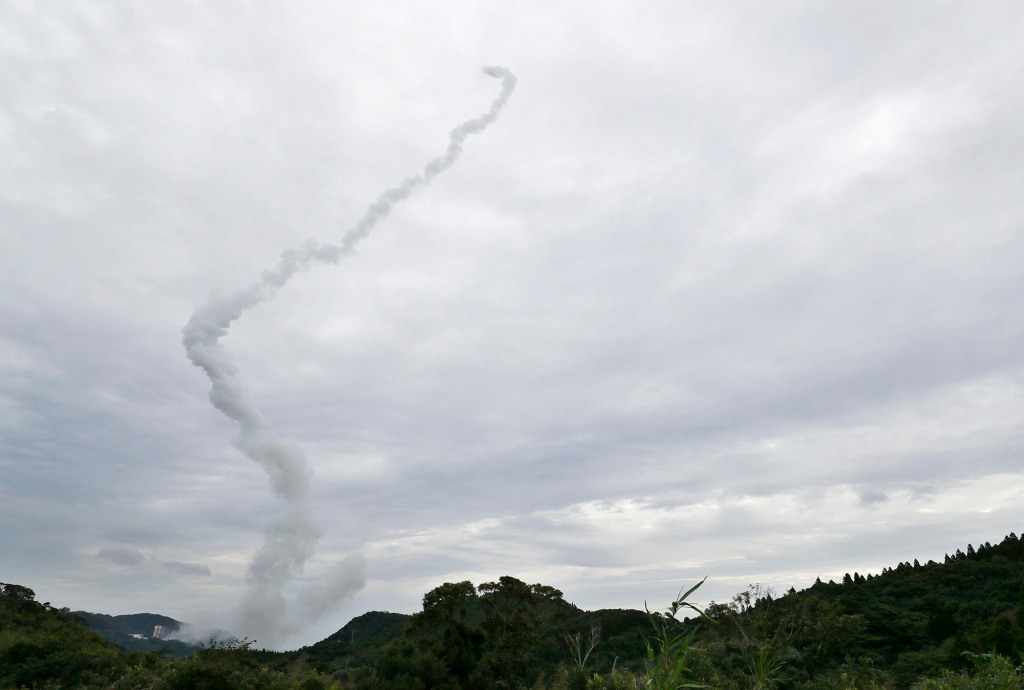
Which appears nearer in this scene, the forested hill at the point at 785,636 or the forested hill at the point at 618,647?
the forested hill at the point at 618,647

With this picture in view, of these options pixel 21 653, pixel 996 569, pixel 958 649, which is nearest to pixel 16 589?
pixel 21 653

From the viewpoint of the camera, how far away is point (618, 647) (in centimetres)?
6075

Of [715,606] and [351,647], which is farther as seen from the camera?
[351,647]

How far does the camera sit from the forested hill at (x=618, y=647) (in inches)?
976

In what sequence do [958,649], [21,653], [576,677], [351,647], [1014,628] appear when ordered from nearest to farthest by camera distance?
[576,677], [21,653], [1014,628], [958,649], [351,647]

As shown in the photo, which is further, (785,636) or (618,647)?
(618,647)

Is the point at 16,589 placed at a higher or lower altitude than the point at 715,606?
higher

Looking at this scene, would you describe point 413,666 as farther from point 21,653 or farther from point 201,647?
point 21,653

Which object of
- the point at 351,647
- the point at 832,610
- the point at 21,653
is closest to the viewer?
the point at 21,653

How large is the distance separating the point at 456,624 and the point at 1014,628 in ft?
90.9

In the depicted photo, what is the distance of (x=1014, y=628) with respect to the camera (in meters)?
31.8

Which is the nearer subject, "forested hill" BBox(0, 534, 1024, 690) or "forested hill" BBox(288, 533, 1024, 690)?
"forested hill" BBox(0, 534, 1024, 690)

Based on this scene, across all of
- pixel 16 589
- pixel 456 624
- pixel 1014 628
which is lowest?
pixel 1014 628

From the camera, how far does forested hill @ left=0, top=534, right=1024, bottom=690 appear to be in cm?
2480
